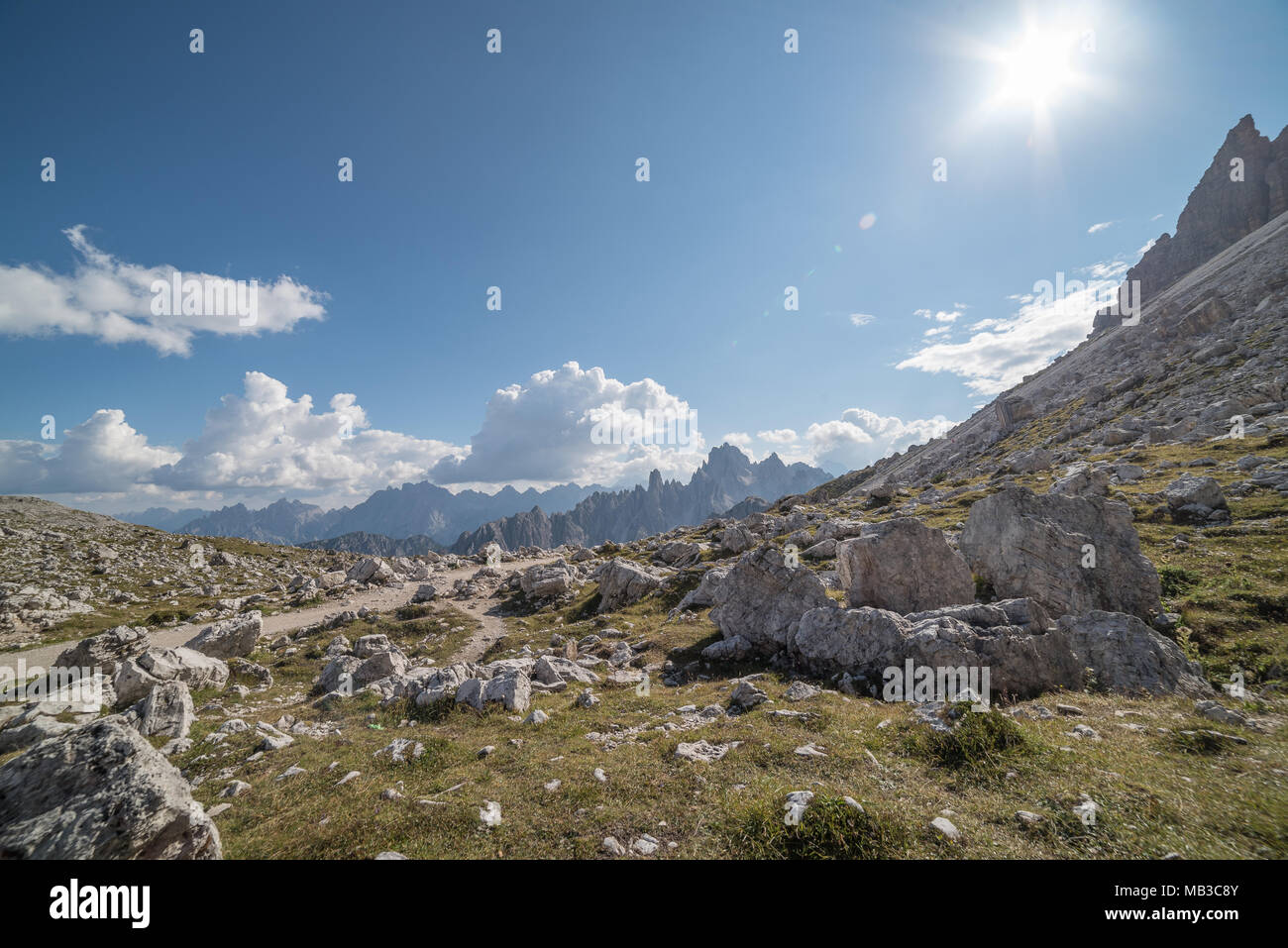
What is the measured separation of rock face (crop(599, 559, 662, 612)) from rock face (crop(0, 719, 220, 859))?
28661 millimetres

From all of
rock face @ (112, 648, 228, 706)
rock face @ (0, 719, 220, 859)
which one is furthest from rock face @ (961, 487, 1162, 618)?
rock face @ (112, 648, 228, 706)

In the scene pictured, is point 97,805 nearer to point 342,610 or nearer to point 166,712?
point 166,712

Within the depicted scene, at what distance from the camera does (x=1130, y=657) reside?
14297mm

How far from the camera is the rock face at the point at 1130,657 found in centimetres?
1355

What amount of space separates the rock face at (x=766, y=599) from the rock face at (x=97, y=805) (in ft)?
64.4

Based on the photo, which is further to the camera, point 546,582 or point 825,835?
point 546,582

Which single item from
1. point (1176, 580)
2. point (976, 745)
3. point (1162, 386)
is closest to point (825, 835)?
point (976, 745)

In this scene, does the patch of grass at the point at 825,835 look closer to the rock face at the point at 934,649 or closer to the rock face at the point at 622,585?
the rock face at the point at 934,649

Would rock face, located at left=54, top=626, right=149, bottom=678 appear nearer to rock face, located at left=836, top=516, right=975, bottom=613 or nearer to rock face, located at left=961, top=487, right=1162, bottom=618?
rock face, located at left=836, top=516, right=975, bottom=613

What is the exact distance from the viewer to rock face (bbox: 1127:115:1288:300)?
484 ft

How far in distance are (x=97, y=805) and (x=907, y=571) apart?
27.1 metres

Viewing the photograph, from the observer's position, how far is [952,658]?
1502 cm
